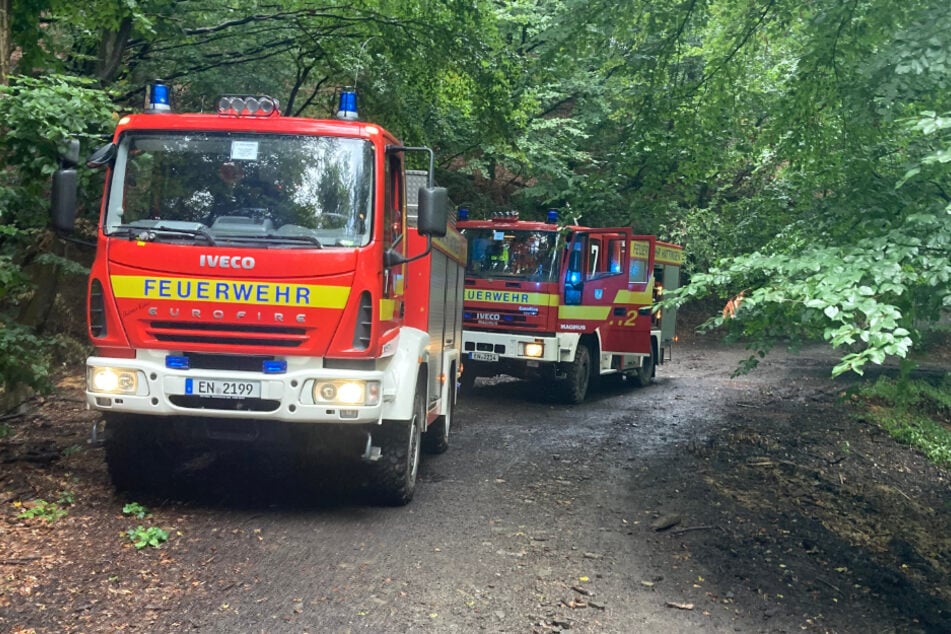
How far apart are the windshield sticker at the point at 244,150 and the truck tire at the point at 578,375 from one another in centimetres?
799

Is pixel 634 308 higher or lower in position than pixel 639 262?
lower

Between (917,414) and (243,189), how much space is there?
13057 millimetres

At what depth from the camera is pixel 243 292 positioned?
19.2ft

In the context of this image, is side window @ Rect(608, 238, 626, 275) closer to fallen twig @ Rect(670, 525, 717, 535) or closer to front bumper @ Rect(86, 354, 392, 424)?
fallen twig @ Rect(670, 525, 717, 535)

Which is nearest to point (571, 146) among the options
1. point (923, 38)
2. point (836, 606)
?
point (923, 38)

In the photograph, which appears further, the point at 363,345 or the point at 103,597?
the point at 363,345

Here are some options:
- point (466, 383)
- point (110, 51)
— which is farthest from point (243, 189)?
point (466, 383)

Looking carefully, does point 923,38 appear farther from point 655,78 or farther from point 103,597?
point 103,597

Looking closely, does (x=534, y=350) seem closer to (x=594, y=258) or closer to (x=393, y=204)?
(x=594, y=258)

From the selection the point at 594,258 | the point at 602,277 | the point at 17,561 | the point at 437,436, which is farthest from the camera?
the point at 602,277

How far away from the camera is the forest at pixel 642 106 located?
219 inches

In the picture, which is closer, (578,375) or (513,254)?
(513,254)

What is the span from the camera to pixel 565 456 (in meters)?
9.52

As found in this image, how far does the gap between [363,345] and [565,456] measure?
13.6 feet
